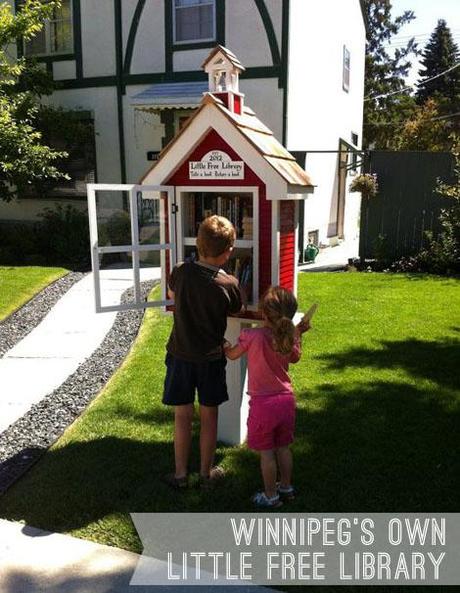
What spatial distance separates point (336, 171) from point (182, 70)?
5.23m

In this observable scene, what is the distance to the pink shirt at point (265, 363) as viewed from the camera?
131 inches

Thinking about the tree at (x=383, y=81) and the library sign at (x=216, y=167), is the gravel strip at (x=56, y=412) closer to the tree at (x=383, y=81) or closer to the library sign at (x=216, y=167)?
the library sign at (x=216, y=167)

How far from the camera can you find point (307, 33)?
12.1 meters

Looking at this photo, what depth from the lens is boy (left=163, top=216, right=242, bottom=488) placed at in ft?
11.0

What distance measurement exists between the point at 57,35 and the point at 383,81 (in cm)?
2333

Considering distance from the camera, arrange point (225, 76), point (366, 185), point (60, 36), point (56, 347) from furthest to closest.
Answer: point (60, 36), point (366, 185), point (56, 347), point (225, 76)

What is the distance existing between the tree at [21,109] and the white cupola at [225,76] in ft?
21.5

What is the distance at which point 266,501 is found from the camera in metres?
3.35

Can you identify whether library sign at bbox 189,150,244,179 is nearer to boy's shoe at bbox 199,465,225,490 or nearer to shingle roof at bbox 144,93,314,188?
shingle roof at bbox 144,93,314,188

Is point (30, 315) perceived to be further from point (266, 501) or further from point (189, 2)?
point (189, 2)

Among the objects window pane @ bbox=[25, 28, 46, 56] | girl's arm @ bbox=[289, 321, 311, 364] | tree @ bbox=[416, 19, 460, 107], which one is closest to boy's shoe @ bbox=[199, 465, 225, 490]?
girl's arm @ bbox=[289, 321, 311, 364]

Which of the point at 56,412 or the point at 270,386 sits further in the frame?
the point at 56,412

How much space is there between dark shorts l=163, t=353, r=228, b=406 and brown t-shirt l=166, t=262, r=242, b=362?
6 cm

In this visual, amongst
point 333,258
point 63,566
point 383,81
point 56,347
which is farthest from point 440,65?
point 63,566
